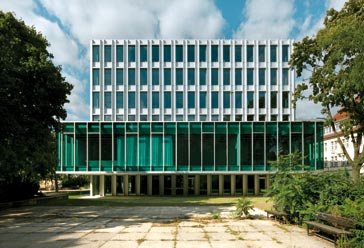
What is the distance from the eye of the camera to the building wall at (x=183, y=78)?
163 feet

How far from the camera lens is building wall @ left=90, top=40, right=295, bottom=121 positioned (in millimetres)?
49781

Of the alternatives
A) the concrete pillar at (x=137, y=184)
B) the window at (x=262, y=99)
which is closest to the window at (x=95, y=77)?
the concrete pillar at (x=137, y=184)

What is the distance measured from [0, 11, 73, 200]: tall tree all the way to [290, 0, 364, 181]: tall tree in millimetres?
17155

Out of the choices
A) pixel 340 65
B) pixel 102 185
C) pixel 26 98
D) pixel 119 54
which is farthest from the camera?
pixel 119 54

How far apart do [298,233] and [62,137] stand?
27327 millimetres

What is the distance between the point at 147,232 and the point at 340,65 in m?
17.3

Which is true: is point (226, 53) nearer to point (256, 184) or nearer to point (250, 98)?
point (250, 98)

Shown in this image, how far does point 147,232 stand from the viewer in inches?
462

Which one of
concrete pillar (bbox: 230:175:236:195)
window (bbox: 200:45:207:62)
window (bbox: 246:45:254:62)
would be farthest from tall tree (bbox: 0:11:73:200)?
window (bbox: 246:45:254:62)

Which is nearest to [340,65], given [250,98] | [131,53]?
[250,98]

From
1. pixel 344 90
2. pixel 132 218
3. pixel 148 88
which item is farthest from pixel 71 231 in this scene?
pixel 148 88

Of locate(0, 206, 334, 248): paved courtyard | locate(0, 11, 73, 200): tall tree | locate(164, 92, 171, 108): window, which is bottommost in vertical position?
locate(0, 206, 334, 248): paved courtyard

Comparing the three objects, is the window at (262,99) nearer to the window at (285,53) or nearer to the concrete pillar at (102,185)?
the window at (285,53)

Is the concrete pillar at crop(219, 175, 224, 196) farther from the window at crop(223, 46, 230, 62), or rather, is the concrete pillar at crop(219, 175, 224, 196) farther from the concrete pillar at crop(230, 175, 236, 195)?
the window at crop(223, 46, 230, 62)
